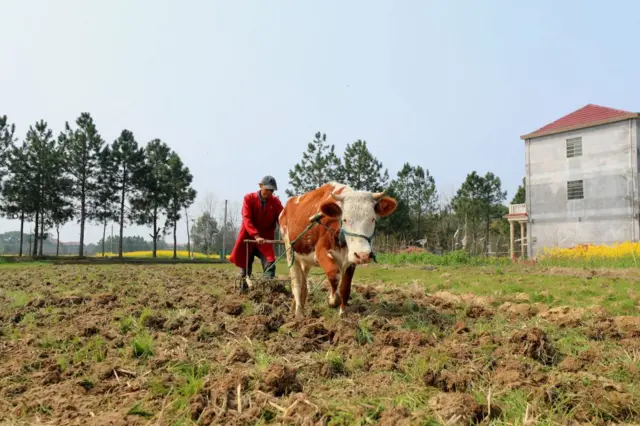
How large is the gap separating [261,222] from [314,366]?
4456 mm

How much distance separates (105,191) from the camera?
4134 cm

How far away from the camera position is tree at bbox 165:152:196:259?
45.2m

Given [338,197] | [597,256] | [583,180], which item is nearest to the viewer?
[338,197]

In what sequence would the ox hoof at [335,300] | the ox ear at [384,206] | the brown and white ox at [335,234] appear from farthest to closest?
the ox hoof at [335,300] < the ox ear at [384,206] < the brown and white ox at [335,234]

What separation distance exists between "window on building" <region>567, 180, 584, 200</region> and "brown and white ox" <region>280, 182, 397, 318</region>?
992 inches

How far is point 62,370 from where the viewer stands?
3871 millimetres

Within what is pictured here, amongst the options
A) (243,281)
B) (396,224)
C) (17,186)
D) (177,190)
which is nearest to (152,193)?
(177,190)

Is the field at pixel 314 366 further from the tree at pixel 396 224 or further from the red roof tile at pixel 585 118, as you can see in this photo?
the tree at pixel 396 224

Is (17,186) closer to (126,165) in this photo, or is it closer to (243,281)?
(126,165)

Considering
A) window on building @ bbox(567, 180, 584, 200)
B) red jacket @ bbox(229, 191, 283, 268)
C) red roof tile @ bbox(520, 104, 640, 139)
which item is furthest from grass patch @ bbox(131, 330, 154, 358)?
window on building @ bbox(567, 180, 584, 200)

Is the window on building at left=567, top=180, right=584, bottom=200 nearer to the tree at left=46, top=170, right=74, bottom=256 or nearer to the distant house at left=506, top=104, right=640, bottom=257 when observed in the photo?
the distant house at left=506, top=104, right=640, bottom=257

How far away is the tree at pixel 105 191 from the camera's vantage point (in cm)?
4081

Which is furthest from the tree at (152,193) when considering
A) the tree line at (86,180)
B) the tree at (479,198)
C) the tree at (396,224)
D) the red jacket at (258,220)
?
the red jacket at (258,220)

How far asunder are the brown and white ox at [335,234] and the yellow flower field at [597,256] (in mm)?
12678
